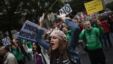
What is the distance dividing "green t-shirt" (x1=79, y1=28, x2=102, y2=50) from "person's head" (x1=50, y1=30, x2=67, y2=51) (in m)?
5.97

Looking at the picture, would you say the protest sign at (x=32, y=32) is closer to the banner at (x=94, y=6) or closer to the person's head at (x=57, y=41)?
the person's head at (x=57, y=41)

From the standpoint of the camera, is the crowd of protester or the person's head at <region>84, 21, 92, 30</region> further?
the person's head at <region>84, 21, 92, 30</region>

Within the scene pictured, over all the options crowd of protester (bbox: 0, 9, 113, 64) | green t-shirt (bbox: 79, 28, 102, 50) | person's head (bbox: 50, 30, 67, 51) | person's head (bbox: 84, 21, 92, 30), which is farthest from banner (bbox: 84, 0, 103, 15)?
person's head (bbox: 50, 30, 67, 51)

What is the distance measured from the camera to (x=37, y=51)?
9758 mm

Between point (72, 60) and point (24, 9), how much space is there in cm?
3089

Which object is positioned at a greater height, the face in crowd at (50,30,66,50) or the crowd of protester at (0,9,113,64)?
the face in crowd at (50,30,66,50)

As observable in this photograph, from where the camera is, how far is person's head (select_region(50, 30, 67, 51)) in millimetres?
5968

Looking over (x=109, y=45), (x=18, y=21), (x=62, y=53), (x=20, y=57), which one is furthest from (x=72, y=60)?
A: (x=18, y=21)

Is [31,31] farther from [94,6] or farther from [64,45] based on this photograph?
[94,6]

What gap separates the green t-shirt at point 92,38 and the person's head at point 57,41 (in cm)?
597

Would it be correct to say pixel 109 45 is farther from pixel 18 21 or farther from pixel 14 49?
pixel 18 21

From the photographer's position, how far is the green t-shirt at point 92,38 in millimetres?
12047

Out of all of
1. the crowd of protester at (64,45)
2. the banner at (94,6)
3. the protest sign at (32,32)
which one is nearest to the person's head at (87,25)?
the crowd of protester at (64,45)

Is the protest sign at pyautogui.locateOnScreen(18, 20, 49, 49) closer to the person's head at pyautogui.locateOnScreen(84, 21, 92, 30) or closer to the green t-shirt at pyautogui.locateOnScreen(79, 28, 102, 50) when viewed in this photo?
the person's head at pyautogui.locateOnScreen(84, 21, 92, 30)
